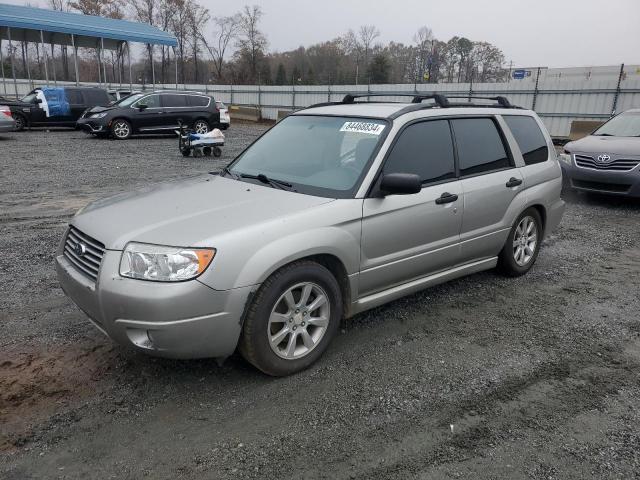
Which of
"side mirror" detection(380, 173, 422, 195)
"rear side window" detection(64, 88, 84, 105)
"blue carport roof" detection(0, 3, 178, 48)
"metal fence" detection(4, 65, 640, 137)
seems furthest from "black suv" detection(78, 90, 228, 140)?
"side mirror" detection(380, 173, 422, 195)

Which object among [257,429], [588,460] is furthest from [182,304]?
[588,460]

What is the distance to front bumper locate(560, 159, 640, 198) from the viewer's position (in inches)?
333

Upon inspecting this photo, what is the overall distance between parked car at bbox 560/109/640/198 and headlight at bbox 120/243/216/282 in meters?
8.03

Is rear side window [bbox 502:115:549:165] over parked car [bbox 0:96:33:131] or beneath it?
over

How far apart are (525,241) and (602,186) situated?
15.2 feet

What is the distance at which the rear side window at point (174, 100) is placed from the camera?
1862cm

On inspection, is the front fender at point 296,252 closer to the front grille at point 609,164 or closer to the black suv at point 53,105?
the front grille at point 609,164

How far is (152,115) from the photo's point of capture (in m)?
18.3

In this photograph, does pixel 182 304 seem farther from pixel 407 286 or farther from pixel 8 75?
pixel 8 75

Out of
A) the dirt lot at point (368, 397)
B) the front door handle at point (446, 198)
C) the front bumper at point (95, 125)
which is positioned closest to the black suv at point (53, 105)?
the front bumper at point (95, 125)

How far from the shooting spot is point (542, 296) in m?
4.94

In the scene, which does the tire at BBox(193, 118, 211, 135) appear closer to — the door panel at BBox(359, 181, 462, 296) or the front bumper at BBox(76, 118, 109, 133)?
the front bumper at BBox(76, 118, 109, 133)

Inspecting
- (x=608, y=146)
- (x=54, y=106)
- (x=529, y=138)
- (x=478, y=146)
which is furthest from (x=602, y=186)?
(x=54, y=106)

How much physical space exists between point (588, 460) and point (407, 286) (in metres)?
1.74
